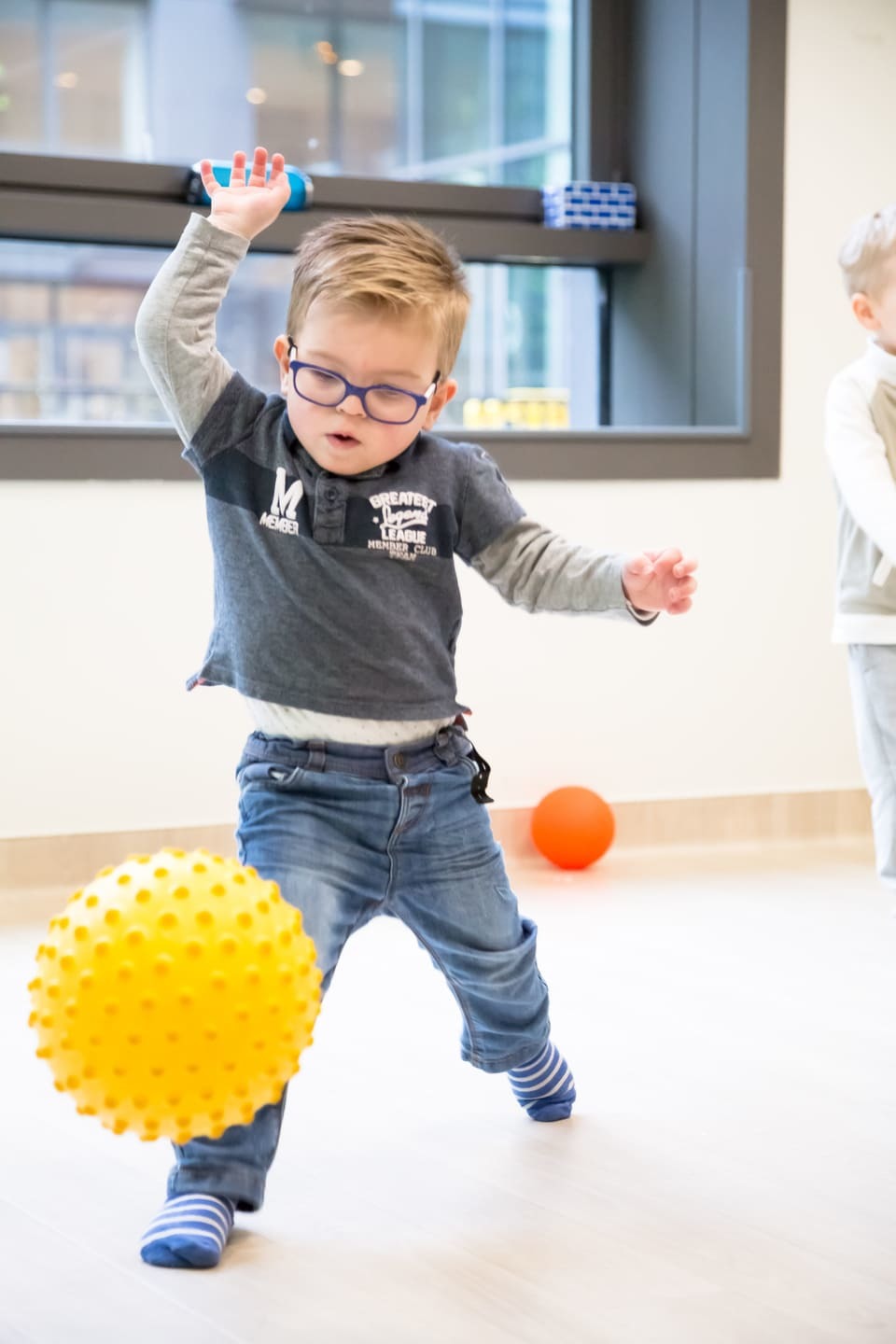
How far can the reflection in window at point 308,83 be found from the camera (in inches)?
135

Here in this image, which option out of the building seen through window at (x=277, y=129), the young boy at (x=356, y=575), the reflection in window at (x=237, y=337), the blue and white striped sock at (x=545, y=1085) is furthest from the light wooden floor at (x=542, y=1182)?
the building seen through window at (x=277, y=129)

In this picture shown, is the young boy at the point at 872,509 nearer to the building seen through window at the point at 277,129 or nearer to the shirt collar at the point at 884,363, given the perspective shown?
the shirt collar at the point at 884,363

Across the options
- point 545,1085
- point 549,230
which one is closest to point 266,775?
point 545,1085

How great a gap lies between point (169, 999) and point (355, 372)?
0.69 meters

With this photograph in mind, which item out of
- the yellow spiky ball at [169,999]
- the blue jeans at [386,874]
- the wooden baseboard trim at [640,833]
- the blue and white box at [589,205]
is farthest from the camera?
the blue and white box at [589,205]

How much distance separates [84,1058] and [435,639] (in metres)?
0.65

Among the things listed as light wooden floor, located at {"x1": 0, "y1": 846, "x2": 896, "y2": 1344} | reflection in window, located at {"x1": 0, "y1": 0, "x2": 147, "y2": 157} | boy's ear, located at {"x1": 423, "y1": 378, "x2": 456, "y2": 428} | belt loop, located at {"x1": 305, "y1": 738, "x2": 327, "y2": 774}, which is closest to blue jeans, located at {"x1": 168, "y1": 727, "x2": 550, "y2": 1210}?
belt loop, located at {"x1": 305, "y1": 738, "x2": 327, "y2": 774}

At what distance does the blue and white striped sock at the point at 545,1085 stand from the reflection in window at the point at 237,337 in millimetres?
1877

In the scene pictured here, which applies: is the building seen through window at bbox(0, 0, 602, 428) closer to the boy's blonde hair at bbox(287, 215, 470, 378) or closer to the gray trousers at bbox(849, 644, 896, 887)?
the gray trousers at bbox(849, 644, 896, 887)

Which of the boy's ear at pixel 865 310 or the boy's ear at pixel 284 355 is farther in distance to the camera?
the boy's ear at pixel 865 310

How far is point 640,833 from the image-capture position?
369 cm

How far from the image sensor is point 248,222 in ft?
5.74

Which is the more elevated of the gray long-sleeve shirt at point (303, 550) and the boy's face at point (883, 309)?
the boy's face at point (883, 309)

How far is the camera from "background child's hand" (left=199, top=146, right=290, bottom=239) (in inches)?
68.4
